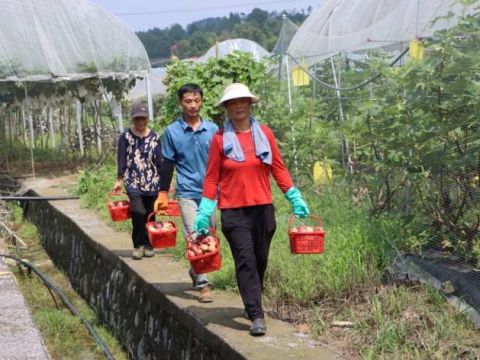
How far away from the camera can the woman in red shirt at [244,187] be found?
14.5 ft

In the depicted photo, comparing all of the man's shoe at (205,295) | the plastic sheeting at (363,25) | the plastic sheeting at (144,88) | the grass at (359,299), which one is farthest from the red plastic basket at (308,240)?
the plastic sheeting at (144,88)

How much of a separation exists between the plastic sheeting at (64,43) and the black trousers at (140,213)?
690cm

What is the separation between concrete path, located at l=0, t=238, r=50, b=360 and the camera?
484 cm

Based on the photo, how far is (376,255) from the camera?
492cm

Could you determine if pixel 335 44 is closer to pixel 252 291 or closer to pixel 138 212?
pixel 138 212

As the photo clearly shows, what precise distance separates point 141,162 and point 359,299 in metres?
2.69

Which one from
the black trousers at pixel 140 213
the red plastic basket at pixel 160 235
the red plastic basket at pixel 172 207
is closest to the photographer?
the red plastic basket at pixel 160 235

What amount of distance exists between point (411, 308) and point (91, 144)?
37.4 feet

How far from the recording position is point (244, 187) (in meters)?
4.46

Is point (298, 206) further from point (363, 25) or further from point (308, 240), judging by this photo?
point (363, 25)

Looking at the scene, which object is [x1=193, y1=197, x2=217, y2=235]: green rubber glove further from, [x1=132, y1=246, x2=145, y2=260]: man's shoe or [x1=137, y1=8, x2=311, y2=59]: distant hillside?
[x1=137, y1=8, x2=311, y2=59]: distant hillside

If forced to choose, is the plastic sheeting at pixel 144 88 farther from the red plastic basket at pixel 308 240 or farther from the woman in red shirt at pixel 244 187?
the red plastic basket at pixel 308 240

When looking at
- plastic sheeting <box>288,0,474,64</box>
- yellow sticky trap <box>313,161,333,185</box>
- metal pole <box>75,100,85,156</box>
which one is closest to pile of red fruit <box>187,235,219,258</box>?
yellow sticky trap <box>313,161,333,185</box>

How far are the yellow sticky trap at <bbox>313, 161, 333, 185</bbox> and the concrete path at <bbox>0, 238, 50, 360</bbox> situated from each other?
2952 mm
